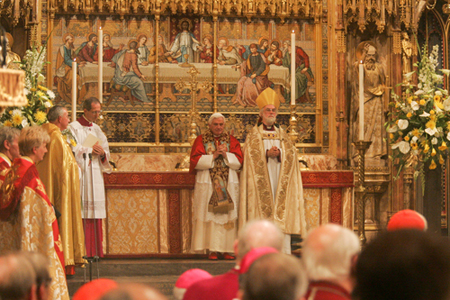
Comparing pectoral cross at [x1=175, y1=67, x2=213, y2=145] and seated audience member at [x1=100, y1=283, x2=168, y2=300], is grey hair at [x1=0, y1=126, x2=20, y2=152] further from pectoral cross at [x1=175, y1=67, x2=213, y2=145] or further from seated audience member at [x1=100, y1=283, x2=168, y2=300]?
seated audience member at [x1=100, y1=283, x2=168, y2=300]

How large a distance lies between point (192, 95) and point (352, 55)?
2410 millimetres

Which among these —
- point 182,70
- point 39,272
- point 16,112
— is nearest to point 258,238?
point 39,272

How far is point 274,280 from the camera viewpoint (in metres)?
1.97

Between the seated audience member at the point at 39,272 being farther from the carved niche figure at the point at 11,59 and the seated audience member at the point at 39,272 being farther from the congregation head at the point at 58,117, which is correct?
the carved niche figure at the point at 11,59

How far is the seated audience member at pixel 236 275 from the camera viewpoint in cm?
280

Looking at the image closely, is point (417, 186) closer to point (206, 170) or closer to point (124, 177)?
point (206, 170)

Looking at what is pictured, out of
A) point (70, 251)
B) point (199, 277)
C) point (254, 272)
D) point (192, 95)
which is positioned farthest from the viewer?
point (192, 95)

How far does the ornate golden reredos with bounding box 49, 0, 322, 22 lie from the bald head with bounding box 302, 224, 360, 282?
7.08m

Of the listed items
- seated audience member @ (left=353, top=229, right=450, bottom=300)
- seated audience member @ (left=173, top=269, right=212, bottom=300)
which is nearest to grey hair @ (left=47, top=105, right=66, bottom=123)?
seated audience member @ (left=173, top=269, right=212, bottom=300)

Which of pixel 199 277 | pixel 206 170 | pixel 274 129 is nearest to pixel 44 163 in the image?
pixel 206 170

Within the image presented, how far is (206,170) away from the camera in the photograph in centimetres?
738

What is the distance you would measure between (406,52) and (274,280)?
7.87 m

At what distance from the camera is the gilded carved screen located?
9.01 m

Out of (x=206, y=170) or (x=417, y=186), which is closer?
(x=206, y=170)
